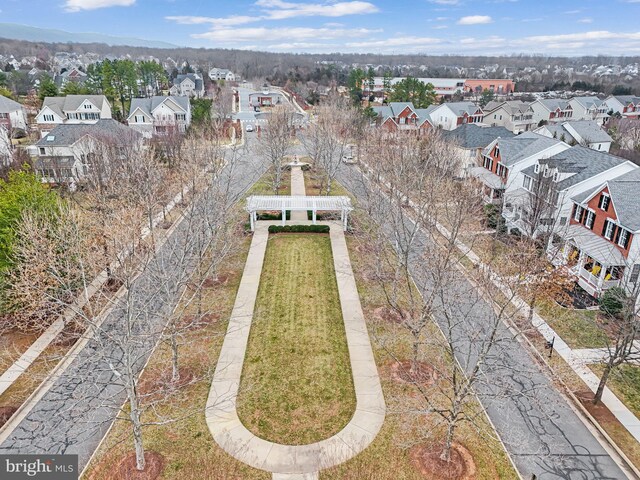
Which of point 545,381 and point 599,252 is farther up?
point 599,252

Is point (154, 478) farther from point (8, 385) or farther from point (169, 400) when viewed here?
point (8, 385)

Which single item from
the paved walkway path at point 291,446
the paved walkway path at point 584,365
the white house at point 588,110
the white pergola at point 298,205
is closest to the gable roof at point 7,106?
the white pergola at point 298,205

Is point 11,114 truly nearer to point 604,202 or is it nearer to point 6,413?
point 6,413

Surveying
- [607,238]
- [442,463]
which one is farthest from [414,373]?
[607,238]

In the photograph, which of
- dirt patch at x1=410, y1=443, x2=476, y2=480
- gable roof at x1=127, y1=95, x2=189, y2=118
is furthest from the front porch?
gable roof at x1=127, y1=95, x2=189, y2=118

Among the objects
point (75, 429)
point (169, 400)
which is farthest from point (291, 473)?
point (75, 429)

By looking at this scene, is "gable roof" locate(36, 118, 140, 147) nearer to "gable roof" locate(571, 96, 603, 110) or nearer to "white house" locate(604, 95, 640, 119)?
"gable roof" locate(571, 96, 603, 110)
